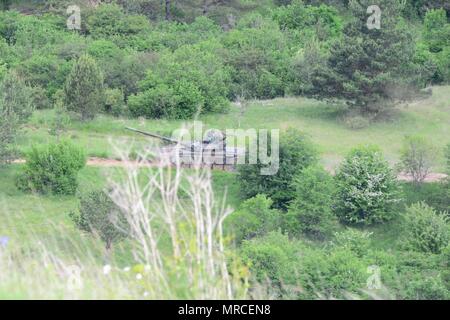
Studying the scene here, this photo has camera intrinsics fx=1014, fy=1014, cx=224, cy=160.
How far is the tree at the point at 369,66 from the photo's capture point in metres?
39.2

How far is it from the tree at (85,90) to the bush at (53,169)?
5.88 m

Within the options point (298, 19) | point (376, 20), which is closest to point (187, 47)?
point (376, 20)

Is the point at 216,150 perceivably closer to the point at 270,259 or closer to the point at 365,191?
the point at 365,191

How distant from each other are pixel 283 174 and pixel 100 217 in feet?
23.2

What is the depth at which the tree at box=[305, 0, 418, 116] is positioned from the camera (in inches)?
1542

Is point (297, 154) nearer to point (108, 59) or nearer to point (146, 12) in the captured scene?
point (108, 59)

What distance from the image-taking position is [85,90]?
37219 mm

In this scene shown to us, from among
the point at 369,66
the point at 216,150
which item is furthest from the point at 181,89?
the point at 369,66

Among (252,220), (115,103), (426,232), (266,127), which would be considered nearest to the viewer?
(426,232)

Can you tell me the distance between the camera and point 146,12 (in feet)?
187

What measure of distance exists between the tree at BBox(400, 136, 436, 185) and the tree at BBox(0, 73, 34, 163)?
41.0 feet

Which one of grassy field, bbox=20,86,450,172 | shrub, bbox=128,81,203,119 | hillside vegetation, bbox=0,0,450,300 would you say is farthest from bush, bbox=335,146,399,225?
shrub, bbox=128,81,203,119

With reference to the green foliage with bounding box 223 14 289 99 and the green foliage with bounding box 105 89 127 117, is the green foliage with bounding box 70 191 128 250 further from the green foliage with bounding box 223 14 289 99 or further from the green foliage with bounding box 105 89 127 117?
the green foliage with bounding box 223 14 289 99

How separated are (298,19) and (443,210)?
25.5 meters
